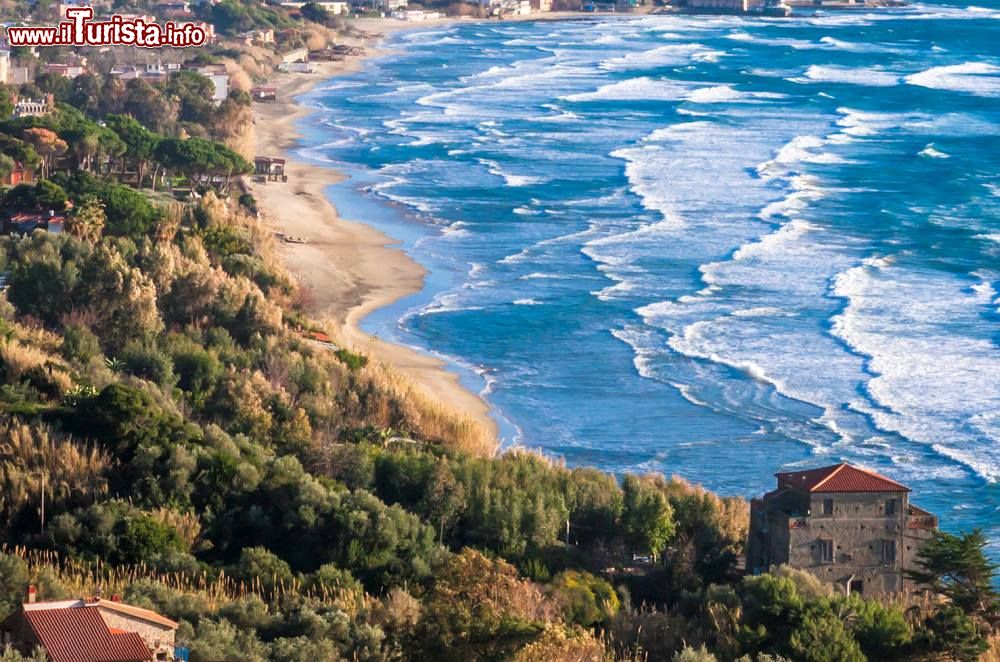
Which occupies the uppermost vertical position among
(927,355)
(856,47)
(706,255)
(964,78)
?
(927,355)

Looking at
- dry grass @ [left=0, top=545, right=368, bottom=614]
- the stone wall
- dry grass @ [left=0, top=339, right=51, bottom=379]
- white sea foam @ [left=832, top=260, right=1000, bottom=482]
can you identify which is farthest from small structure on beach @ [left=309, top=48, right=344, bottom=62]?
the stone wall

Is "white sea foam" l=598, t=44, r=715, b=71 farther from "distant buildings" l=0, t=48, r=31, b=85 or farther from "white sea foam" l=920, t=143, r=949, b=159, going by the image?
"distant buildings" l=0, t=48, r=31, b=85

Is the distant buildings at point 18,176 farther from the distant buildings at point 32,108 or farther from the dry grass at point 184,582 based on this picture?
the dry grass at point 184,582

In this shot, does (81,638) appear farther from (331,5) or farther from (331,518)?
(331,5)

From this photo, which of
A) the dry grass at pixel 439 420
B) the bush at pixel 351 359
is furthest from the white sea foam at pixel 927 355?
the bush at pixel 351 359

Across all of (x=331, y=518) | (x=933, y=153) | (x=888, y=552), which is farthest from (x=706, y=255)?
(x=331, y=518)

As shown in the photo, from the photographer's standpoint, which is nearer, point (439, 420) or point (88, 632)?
point (88, 632)
